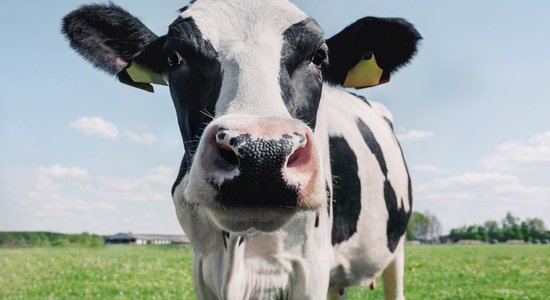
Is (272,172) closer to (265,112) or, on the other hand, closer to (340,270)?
(265,112)

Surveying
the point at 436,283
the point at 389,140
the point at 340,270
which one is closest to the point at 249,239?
the point at 340,270

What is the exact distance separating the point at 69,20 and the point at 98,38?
254 millimetres

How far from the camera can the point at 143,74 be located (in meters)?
4.77

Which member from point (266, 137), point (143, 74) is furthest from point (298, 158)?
point (143, 74)

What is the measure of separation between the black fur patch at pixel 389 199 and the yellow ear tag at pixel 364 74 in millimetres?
1276

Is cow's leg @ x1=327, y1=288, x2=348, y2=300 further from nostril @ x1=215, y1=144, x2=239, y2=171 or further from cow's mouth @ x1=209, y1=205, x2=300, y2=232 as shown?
nostril @ x1=215, y1=144, x2=239, y2=171

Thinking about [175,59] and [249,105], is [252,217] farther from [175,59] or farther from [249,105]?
[175,59]

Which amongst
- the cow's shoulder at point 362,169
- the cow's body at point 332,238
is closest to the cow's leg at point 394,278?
the cow's body at point 332,238

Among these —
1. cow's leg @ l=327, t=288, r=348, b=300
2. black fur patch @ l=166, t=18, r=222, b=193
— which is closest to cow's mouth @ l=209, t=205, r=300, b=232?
black fur patch @ l=166, t=18, r=222, b=193

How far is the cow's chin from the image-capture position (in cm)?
278

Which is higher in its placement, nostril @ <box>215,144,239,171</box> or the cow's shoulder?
the cow's shoulder

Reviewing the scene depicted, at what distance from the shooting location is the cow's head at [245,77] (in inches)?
105

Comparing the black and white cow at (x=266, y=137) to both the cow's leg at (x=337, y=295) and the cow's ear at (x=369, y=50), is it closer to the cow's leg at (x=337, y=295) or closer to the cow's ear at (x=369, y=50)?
the cow's ear at (x=369, y=50)

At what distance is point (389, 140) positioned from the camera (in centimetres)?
738
